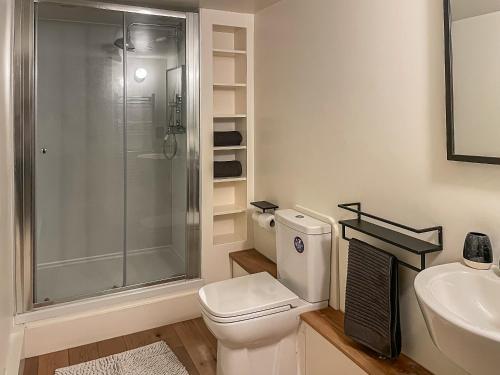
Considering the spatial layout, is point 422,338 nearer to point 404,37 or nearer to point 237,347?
point 237,347

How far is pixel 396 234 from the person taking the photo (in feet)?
5.57

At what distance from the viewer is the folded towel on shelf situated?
5.37 ft

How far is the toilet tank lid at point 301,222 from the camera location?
2125 mm

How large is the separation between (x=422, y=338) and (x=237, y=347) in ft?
2.92

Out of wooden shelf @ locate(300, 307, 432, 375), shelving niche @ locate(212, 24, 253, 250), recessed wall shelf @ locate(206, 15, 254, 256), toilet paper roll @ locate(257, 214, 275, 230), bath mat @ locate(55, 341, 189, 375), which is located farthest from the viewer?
shelving niche @ locate(212, 24, 253, 250)

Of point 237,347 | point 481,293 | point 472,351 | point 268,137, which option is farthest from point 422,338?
point 268,137

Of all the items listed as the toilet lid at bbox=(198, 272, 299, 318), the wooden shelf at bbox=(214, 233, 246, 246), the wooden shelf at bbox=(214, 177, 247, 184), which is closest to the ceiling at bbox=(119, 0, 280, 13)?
the wooden shelf at bbox=(214, 177, 247, 184)

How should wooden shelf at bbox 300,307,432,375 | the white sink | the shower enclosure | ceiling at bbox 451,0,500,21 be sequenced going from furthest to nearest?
the shower enclosure
wooden shelf at bbox 300,307,432,375
ceiling at bbox 451,0,500,21
the white sink

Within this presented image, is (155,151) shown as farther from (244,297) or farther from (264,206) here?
(244,297)

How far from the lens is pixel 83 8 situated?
→ 2617mm

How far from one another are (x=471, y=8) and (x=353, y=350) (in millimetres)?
1473

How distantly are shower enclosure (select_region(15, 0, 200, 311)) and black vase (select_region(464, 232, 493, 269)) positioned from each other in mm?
1997

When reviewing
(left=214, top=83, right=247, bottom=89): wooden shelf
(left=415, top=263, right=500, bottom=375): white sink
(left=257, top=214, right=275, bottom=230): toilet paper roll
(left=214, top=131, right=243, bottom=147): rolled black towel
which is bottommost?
(left=415, top=263, right=500, bottom=375): white sink

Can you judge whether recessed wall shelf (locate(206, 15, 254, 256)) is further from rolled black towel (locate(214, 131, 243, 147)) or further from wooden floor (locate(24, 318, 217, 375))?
wooden floor (locate(24, 318, 217, 375))
